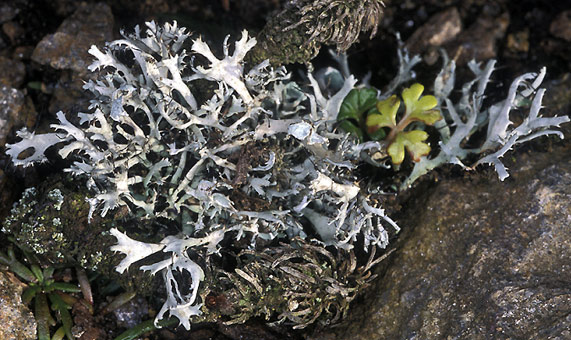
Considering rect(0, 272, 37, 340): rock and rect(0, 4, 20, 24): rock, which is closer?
rect(0, 272, 37, 340): rock

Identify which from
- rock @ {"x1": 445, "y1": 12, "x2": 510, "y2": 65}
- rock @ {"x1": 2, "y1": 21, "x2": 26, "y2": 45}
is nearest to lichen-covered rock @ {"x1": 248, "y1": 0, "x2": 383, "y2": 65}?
rock @ {"x1": 445, "y1": 12, "x2": 510, "y2": 65}

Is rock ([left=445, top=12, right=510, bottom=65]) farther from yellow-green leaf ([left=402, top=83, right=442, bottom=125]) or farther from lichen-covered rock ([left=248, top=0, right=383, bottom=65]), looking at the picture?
lichen-covered rock ([left=248, top=0, right=383, bottom=65])

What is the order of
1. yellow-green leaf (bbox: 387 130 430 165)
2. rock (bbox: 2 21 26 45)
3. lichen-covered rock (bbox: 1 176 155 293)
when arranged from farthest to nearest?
rock (bbox: 2 21 26 45)
yellow-green leaf (bbox: 387 130 430 165)
lichen-covered rock (bbox: 1 176 155 293)

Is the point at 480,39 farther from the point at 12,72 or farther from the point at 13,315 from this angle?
the point at 13,315

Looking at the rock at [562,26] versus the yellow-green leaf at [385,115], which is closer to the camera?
the yellow-green leaf at [385,115]

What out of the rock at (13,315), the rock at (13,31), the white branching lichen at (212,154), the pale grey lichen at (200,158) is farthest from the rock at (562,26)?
the rock at (13,315)

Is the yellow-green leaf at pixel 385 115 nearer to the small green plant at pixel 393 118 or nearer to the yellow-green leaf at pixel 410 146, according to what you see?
the small green plant at pixel 393 118
